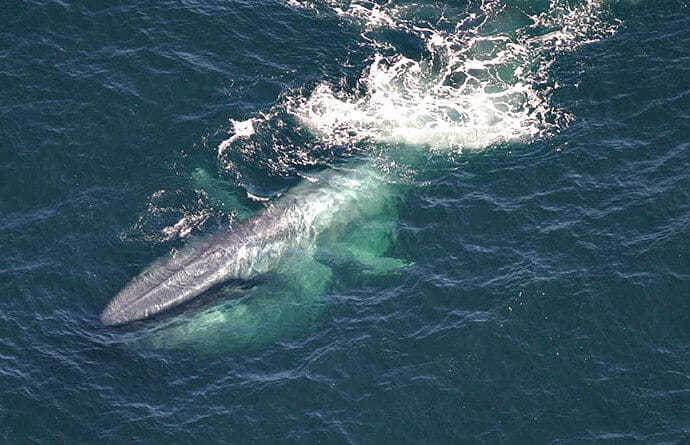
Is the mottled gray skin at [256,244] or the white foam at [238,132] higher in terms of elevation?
the white foam at [238,132]

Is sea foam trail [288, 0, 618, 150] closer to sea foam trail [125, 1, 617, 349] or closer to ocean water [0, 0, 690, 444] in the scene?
sea foam trail [125, 1, 617, 349]

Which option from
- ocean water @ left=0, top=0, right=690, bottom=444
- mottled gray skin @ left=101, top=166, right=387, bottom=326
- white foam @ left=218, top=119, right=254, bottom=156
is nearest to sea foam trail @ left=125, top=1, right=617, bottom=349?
white foam @ left=218, top=119, right=254, bottom=156

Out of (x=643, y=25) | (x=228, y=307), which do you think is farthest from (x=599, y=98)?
(x=228, y=307)

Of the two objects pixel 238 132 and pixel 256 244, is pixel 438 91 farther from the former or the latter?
pixel 256 244

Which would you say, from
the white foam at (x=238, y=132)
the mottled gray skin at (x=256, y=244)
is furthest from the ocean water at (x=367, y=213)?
the mottled gray skin at (x=256, y=244)

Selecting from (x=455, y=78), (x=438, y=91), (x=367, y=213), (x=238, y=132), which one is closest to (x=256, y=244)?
(x=367, y=213)

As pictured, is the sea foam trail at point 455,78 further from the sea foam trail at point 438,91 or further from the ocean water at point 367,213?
the ocean water at point 367,213
